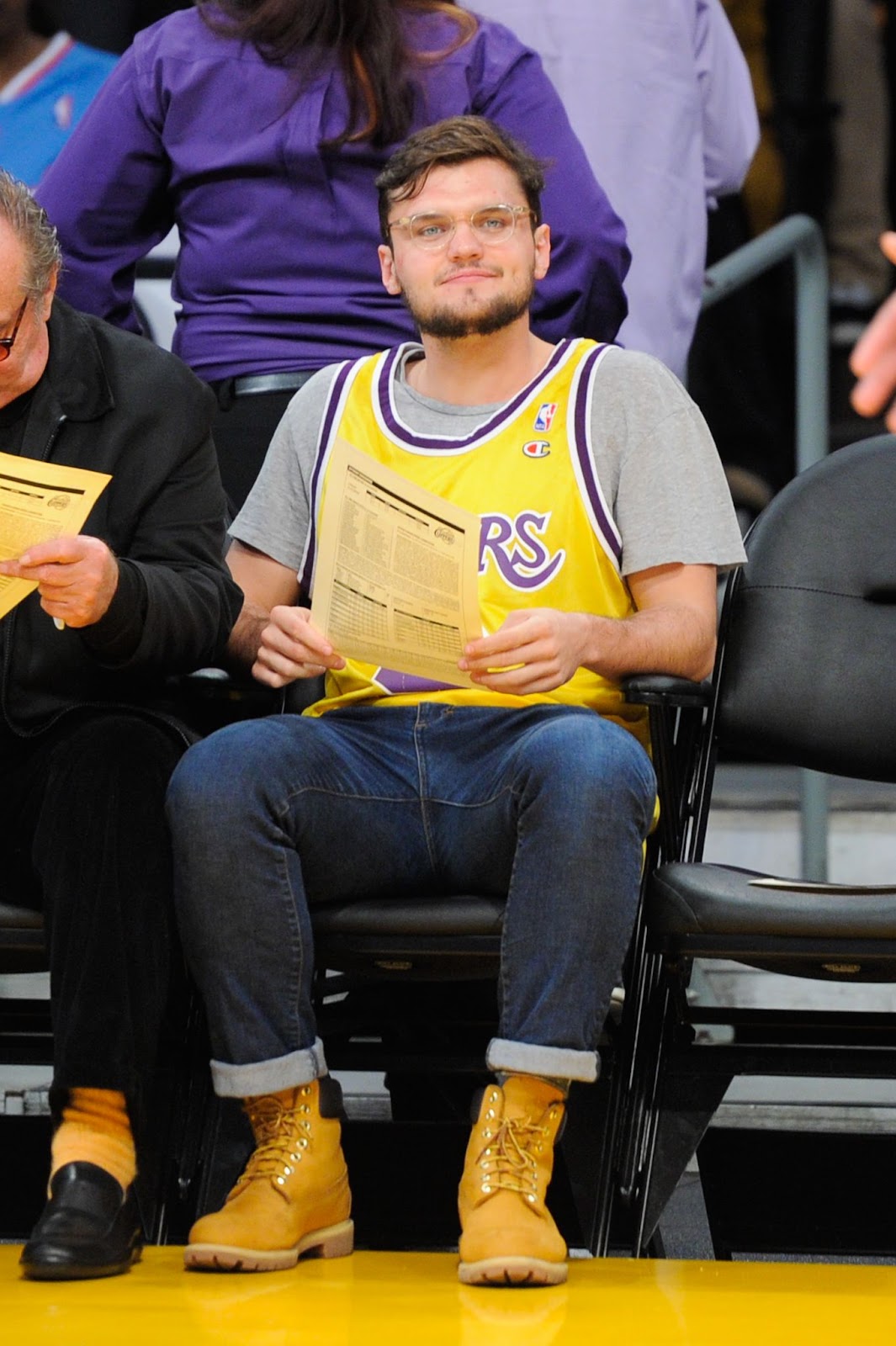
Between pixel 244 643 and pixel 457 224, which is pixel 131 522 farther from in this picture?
pixel 457 224

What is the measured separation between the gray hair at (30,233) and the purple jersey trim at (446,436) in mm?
408

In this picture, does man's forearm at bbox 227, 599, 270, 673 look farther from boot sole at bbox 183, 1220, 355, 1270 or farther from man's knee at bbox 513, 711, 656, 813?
boot sole at bbox 183, 1220, 355, 1270

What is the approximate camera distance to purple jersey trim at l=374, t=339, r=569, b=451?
222 centimetres

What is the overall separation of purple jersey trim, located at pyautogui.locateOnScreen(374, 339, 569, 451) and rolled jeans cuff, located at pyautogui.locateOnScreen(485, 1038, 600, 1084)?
0.73 meters

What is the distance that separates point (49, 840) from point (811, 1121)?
52.2 inches

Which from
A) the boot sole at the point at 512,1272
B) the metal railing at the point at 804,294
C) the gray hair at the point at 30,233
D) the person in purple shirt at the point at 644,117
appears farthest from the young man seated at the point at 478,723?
the metal railing at the point at 804,294

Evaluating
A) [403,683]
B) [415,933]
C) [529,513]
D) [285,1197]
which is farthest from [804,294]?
[285,1197]

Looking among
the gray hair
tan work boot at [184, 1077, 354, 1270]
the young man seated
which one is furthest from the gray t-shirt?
tan work boot at [184, 1077, 354, 1270]

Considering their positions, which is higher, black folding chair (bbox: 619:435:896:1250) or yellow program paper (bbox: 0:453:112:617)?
yellow program paper (bbox: 0:453:112:617)

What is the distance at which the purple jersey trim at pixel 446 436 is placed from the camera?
2.22m

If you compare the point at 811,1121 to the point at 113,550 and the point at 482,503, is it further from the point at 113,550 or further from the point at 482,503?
the point at 113,550

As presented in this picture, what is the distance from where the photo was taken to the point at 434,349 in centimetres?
228

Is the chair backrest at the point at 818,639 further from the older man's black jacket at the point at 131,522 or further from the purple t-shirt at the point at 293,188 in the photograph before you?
the older man's black jacket at the point at 131,522

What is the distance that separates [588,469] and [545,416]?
8cm
